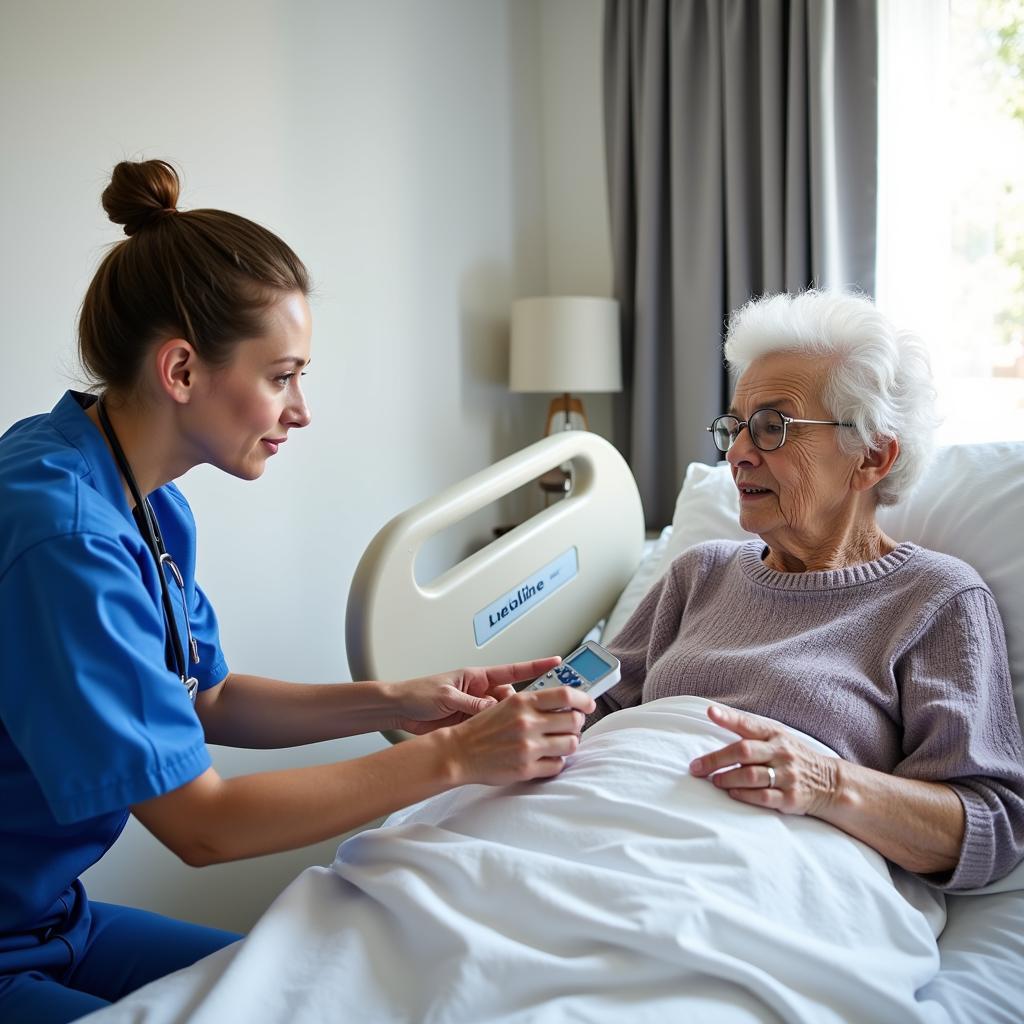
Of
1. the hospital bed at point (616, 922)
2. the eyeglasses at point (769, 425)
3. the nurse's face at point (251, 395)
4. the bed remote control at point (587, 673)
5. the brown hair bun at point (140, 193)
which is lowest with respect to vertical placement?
the hospital bed at point (616, 922)

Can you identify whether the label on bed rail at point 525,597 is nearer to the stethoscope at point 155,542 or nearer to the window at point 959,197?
the stethoscope at point 155,542

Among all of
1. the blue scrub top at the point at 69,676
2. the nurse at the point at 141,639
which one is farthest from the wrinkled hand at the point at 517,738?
the blue scrub top at the point at 69,676

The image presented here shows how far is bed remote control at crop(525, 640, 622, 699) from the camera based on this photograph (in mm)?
1367

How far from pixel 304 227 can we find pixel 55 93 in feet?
2.29

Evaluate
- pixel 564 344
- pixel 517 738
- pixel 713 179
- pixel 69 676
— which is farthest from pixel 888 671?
pixel 713 179

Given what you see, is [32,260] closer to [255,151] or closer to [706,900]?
[255,151]

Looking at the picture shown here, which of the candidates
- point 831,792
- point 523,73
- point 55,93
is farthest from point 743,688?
point 523,73

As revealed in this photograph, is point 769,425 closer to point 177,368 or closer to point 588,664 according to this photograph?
point 588,664

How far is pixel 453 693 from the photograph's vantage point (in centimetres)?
144

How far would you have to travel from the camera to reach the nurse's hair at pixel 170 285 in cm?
115

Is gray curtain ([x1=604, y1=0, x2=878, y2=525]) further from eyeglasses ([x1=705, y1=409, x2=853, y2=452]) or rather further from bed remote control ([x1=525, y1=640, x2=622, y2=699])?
bed remote control ([x1=525, y1=640, x2=622, y2=699])

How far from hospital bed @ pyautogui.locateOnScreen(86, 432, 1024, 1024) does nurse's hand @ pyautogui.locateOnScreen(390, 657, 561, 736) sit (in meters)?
0.13

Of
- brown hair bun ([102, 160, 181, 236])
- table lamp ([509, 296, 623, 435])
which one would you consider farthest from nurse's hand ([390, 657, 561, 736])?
table lamp ([509, 296, 623, 435])

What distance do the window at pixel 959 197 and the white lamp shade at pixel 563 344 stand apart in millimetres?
827
